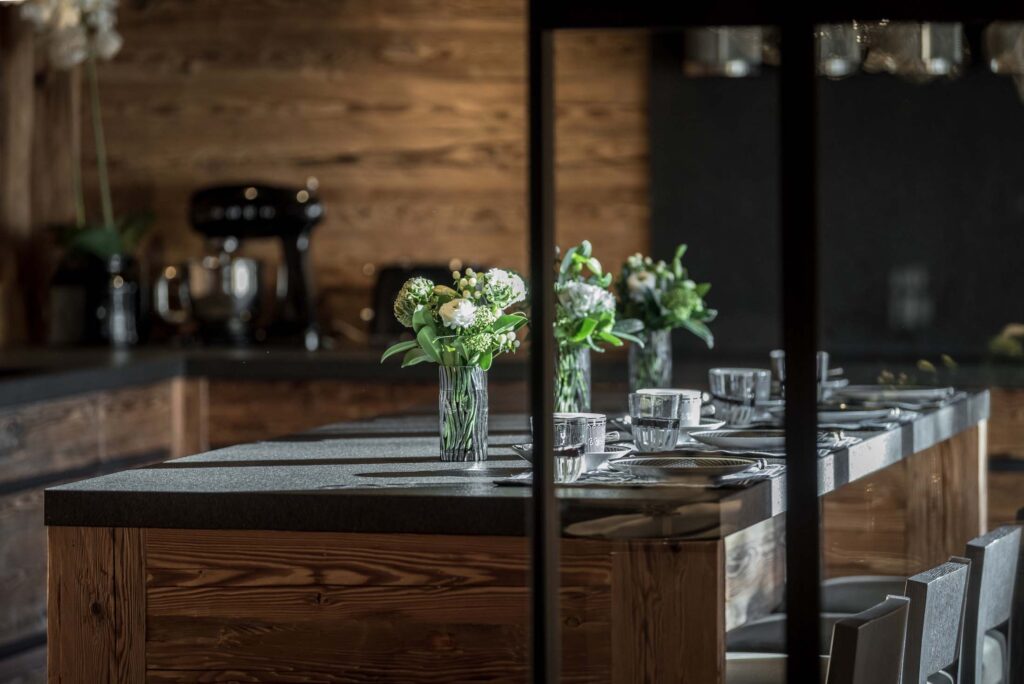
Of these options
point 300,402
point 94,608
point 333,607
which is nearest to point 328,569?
point 333,607

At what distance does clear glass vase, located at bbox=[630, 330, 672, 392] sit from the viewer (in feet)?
7.82

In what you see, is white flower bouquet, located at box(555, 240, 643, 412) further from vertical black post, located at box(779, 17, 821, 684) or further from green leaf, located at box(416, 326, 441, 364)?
vertical black post, located at box(779, 17, 821, 684)

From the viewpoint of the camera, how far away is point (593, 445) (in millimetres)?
1686

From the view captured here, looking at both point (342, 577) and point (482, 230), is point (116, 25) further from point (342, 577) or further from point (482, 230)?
point (342, 577)

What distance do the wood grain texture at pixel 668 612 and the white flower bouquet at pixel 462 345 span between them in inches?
20.7

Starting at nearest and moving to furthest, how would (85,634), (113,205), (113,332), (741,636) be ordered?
(741,636) → (85,634) → (113,332) → (113,205)

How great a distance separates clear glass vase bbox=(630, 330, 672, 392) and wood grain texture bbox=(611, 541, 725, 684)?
952 mm

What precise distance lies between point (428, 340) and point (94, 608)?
0.54 m

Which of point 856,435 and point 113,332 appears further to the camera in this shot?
point 113,332

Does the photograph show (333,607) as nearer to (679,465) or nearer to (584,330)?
(679,465)

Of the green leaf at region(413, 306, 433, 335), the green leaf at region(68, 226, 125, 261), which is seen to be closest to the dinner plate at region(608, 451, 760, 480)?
the green leaf at region(413, 306, 433, 335)

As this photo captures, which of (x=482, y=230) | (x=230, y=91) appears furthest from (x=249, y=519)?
(x=230, y=91)

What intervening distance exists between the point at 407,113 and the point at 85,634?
8.74 feet

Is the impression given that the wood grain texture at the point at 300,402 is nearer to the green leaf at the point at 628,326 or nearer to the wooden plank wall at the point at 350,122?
the wooden plank wall at the point at 350,122
